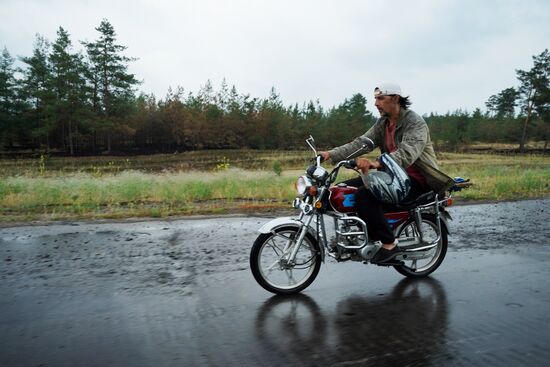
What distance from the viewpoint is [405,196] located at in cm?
477

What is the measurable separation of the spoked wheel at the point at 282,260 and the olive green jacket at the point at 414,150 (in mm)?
1048

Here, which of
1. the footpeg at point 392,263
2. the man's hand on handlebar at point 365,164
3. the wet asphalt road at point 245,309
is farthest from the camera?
the footpeg at point 392,263

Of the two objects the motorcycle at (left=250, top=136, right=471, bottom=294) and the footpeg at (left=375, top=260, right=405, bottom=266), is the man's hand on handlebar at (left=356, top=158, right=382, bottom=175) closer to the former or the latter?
the motorcycle at (left=250, top=136, right=471, bottom=294)

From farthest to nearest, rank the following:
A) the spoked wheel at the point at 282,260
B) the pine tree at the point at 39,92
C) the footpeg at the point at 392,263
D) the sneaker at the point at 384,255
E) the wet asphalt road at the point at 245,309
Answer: the pine tree at the point at 39,92 < the footpeg at the point at 392,263 < the sneaker at the point at 384,255 < the spoked wheel at the point at 282,260 < the wet asphalt road at the point at 245,309

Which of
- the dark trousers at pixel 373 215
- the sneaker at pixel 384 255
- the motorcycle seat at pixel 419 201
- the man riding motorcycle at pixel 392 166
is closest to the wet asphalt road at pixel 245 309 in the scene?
the sneaker at pixel 384 255

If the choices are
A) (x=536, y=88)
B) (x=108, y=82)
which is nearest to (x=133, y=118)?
(x=108, y=82)

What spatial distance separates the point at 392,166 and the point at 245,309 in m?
2.10

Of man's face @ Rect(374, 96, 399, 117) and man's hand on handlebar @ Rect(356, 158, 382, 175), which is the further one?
man's face @ Rect(374, 96, 399, 117)

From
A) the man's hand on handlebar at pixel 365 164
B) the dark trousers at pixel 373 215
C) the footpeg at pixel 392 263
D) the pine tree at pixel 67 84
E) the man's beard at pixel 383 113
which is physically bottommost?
the footpeg at pixel 392 263

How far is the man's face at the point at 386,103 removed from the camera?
4.92 metres

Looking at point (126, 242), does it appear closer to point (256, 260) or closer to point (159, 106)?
point (256, 260)

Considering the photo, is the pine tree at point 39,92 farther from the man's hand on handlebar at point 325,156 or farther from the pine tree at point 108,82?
the man's hand on handlebar at point 325,156

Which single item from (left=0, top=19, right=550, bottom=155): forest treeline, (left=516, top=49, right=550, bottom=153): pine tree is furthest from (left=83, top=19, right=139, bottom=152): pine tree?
(left=516, top=49, right=550, bottom=153): pine tree

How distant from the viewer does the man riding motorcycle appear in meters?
4.62
